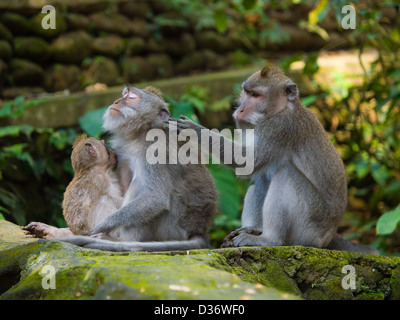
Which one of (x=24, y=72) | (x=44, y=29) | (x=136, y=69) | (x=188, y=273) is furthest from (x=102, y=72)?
(x=188, y=273)

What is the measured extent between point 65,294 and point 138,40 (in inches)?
390

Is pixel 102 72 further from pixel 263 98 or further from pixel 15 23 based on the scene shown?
pixel 263 98

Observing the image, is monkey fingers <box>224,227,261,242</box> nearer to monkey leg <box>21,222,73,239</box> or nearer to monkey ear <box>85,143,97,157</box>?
monkey ear <box>85,143,97,157</box>

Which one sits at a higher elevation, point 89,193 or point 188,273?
point 89,193

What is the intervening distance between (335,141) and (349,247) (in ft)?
18.3

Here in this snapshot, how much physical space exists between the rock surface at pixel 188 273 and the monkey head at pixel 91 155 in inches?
33.8

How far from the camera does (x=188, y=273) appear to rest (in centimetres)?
349

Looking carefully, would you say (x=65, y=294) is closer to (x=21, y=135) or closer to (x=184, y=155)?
(x=184, y=155)

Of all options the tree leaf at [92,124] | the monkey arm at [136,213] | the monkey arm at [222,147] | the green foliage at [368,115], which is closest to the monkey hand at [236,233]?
the monkey arm at [222,147]

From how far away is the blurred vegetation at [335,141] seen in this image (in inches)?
323

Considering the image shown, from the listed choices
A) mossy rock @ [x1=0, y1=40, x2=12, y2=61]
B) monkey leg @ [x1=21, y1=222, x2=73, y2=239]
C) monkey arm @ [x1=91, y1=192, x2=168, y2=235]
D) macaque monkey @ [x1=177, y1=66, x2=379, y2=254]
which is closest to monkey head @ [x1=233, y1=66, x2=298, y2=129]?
macaque monkey @ [x1=177, y1=66, x2=379, y2=254]

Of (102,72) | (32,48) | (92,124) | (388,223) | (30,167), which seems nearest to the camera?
(388,223)

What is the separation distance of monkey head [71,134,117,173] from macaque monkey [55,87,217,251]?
11 centimetres

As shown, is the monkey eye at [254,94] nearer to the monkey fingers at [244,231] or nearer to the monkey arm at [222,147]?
the monkey arm at [222,147]
